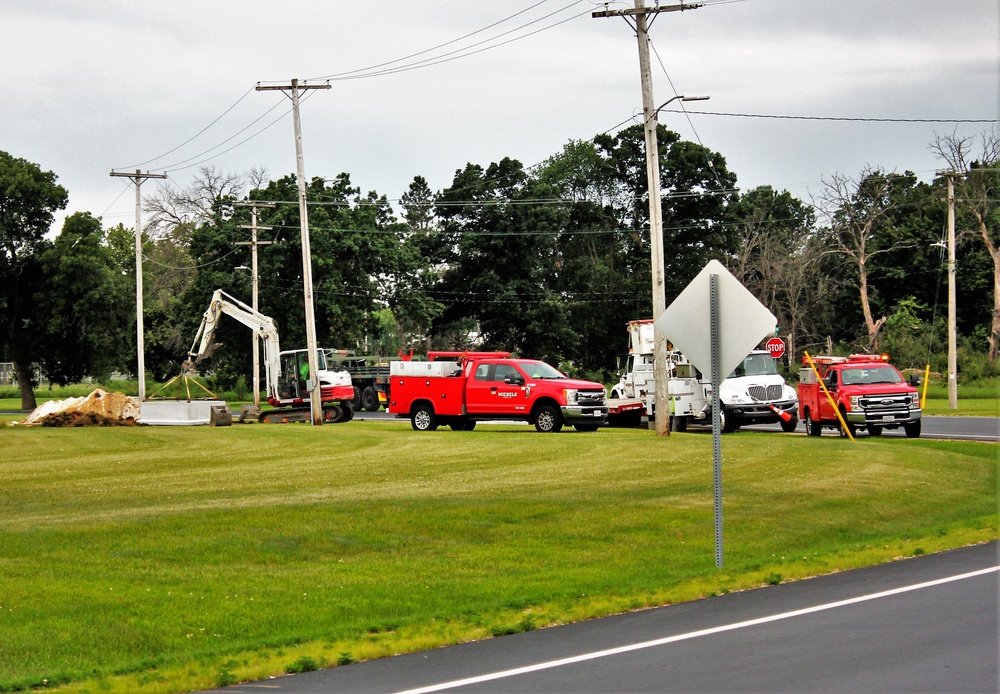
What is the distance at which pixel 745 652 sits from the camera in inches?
329

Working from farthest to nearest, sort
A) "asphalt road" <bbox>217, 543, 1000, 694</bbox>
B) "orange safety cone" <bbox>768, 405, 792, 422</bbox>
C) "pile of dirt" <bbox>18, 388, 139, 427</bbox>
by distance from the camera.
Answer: "pile of dirt" <bbox>18, 388, 139, 427</bbox>, "orange safety cone" <bbox>768, 405, 792, 422</bbox>, "asphalt road" <bbox>217, 543, 1000, 694</bbox>

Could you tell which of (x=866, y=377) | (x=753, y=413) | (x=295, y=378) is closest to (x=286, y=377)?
(x=295, y=378)

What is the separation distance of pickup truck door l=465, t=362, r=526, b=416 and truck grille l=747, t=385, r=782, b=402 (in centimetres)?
663

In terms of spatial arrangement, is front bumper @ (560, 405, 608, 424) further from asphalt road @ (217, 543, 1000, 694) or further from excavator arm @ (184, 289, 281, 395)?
asphalt road @ (217, 543, 1000, 694)

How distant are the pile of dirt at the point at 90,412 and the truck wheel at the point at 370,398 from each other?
16.8 meters

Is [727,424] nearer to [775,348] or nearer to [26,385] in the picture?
[775,348]

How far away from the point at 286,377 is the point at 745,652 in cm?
4000

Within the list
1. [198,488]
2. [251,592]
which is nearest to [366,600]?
[251,592]

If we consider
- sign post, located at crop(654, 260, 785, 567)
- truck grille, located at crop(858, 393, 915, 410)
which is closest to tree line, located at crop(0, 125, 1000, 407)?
truck grille, located at crop(858, 393, 915, 410)

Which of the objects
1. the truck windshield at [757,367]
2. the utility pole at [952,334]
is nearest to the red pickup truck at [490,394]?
the truck windshield at [757,367]

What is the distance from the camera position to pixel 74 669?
8.35m

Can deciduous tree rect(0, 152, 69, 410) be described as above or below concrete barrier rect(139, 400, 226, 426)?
above

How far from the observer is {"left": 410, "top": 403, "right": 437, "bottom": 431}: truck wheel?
36094 millimetres

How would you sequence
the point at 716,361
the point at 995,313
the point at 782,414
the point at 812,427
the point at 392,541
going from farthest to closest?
the point at 995,313
the point at 782,414
the point at 812,427
the point at 392,541
the point at 716,361
